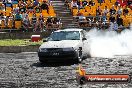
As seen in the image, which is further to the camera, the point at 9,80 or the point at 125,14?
the point at 125,14

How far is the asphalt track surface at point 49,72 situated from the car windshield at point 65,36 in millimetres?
1141

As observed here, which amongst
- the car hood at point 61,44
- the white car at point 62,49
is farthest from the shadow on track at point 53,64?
the car hood at point 61,44

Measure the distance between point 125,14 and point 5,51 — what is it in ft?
40.4

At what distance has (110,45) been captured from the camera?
1101 inches

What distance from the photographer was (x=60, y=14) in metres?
39.0

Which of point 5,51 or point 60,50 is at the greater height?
point 60,50

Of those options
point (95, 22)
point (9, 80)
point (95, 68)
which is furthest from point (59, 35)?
point (95, 22)

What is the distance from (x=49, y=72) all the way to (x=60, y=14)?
71.2ft

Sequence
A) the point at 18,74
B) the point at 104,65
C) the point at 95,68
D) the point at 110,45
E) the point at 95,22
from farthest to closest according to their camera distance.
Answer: the point at 95,22 < the point at 110,45 < the point at 104,65 < the point at 95,68 < the point at 18,74

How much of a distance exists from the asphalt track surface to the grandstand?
12959mm

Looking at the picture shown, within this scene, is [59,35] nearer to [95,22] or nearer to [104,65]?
[104,65]

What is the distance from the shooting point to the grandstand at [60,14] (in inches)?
1396

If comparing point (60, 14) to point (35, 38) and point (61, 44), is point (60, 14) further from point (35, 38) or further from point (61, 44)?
point (61, 44)

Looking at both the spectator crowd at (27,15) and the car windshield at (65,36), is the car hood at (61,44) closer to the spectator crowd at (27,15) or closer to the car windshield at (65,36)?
the car windshield at (65,36)
